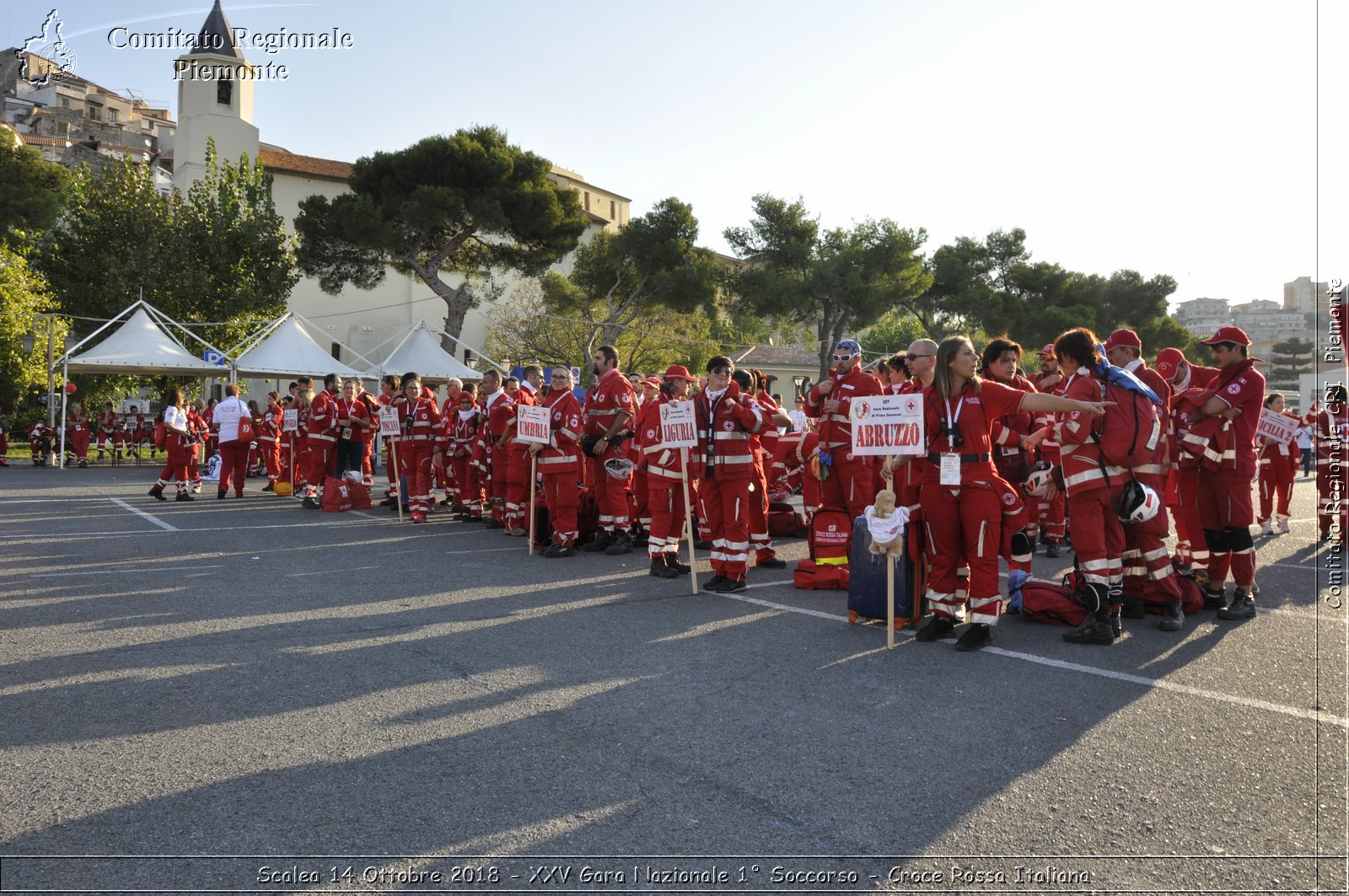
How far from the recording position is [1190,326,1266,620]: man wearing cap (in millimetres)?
7406

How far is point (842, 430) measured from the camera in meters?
9.00

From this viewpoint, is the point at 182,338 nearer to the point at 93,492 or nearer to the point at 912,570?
the point at 93,492

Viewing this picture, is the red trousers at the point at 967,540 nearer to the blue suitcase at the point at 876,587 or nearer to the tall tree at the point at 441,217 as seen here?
the blue suitcase at the point at 876,587

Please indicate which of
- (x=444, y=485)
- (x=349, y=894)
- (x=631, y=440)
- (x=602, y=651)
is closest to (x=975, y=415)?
(x=602, y=651)

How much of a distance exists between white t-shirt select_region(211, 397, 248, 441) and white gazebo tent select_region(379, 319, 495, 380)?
12.8 metres

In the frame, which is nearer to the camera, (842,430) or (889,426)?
(889,426)

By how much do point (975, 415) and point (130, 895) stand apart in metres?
5.24

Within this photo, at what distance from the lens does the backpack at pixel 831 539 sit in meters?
8.85

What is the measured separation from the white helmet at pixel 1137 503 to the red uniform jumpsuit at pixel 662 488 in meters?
3.90

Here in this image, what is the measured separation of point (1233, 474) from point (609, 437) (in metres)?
6.31

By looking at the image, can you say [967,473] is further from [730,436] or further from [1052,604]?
[730,436]

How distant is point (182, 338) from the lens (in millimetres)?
35031

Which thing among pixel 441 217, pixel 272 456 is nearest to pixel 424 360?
pixel 441 217

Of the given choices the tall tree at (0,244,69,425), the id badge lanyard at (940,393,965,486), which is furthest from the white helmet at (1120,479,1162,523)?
the tall tree at (0,244,69,425)
